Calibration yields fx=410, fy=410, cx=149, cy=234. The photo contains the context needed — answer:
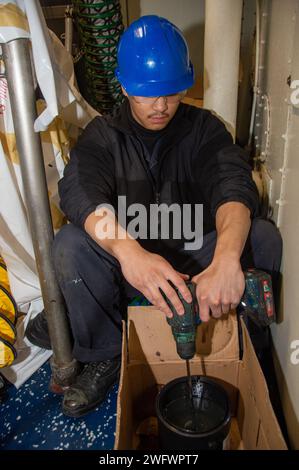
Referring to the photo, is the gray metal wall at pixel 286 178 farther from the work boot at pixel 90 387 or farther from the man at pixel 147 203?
the work boot at pixel 90 387

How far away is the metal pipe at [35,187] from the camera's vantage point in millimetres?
1014

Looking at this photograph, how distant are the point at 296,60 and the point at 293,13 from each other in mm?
153

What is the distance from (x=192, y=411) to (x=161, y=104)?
83cm

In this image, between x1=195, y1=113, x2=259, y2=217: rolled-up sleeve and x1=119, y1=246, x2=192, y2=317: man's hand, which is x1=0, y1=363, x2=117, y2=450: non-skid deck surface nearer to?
x1=119, y1=246, x2=192, y2=317: man's hand

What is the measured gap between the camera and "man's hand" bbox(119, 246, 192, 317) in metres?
0.94

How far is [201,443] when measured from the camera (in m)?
0.89

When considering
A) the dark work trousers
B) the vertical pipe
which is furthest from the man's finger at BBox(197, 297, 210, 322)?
the vertical pipe

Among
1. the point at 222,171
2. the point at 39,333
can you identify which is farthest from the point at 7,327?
the point at 222,171

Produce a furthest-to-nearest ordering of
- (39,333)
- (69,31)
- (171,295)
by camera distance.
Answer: (69,31) < (39,333) < (171,295)

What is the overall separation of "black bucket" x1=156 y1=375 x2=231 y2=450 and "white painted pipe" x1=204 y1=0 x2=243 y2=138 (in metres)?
1.03

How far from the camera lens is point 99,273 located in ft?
3.95
